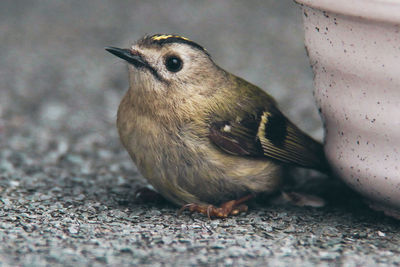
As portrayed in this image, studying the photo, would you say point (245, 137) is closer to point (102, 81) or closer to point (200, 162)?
point (200, 162)

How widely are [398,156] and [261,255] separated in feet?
2.04

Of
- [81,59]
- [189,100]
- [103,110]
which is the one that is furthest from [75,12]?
[189,100]

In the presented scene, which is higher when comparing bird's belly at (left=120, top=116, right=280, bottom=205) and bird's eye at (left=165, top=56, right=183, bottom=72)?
bird's eye at (left=165, top=56, right=183, bottom=72)

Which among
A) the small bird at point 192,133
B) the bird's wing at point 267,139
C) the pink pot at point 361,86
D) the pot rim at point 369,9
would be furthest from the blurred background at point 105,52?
the pot rim at point 369,9

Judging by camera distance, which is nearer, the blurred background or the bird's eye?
the bird's eye

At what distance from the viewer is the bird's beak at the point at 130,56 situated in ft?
8.50

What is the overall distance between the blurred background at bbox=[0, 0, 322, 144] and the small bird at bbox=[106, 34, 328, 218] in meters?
1.20

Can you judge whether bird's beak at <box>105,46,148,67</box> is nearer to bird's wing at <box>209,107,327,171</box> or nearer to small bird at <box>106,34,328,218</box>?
small bird at <box>106,34,328,218</box>

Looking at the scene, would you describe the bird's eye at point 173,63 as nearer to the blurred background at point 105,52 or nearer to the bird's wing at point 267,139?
the bird's wing at point 267,139

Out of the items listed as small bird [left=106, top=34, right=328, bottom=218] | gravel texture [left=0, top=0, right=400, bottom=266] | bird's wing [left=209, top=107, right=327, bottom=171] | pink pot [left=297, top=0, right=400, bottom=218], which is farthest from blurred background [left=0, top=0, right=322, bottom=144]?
pink pot [left=297, top=0, right=400, bottom=218]

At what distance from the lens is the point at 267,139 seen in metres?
2.76

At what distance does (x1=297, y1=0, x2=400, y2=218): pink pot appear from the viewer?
6.95 ft

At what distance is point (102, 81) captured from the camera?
15.5ft

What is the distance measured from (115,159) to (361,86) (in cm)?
169
